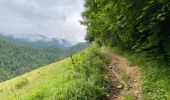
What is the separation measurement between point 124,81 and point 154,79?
2142 millimetres

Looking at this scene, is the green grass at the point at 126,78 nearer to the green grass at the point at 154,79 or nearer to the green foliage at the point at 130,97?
the green grass at the point at 154,79

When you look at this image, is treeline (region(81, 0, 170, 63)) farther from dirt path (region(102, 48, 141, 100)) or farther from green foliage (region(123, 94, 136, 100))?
green foliage (region(123, 94, 136, 100))

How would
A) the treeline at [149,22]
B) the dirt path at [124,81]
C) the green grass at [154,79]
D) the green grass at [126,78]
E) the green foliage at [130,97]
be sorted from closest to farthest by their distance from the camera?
1. the green grass at [154,79]
2. the green foliage at [130,97]
3. the dirt path at [124,81]
4. the treeline at [149,22]
5. the green grass at [126,78]

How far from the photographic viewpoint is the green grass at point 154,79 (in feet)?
58.7

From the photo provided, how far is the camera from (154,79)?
20000 millimetres

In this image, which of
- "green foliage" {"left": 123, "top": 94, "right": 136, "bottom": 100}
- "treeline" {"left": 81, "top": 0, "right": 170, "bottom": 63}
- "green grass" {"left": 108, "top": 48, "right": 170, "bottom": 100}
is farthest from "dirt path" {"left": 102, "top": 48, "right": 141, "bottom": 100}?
"treeline" {"left": 81, "top": 0, "right": 170, "bottom": 63}

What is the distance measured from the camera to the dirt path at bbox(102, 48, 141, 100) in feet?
62.4

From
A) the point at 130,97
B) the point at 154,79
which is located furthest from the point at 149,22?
the point at 130,97

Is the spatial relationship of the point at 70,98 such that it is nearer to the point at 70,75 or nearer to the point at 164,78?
the point at 70,75

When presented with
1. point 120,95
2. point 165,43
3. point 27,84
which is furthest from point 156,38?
point 27,84

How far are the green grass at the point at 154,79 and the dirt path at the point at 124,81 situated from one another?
16.6 inches

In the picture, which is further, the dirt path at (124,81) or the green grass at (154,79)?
the dirt path at (124,81)

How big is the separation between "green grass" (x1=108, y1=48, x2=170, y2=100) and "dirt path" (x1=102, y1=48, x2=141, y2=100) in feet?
1.38

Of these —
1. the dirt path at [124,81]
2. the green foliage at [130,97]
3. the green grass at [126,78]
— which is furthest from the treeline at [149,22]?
the green foliage at [130,97]
